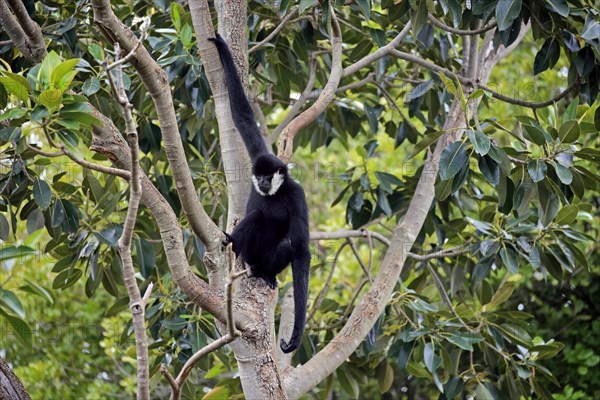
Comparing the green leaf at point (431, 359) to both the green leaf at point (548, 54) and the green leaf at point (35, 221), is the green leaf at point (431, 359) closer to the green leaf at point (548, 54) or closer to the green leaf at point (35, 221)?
the green leaf at point (548, 54)

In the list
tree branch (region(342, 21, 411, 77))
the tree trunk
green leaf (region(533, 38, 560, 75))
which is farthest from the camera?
green leaf (region(533, 38, 560, 75))

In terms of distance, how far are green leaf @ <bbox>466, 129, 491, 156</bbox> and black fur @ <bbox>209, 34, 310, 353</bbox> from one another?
3.60 feet

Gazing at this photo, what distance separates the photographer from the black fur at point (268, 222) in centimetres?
392

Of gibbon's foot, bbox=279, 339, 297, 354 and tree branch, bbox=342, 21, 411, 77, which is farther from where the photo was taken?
tree branch, bbox=342, 21, 411, 77

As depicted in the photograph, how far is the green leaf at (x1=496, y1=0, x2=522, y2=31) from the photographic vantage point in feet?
12.6

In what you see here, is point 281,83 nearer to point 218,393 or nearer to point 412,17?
point 412,17

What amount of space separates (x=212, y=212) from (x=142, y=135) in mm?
826

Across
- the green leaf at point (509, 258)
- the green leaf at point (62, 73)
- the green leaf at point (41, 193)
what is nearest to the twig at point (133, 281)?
the green leaf at point (62, 73)

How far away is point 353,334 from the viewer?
4180mm

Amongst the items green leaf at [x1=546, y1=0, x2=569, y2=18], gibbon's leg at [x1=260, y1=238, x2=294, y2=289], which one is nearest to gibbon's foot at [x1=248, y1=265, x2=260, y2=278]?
gibbon's leg at [x1=260, y1=238, x2=294, y2=289]

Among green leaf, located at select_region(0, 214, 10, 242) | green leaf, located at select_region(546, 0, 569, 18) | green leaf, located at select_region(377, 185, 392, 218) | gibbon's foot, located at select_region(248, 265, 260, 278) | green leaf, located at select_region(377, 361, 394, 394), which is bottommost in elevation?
green leaf, located at select_region(377, 361, 394, 394)

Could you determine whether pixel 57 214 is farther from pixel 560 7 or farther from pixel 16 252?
pixel 560 7

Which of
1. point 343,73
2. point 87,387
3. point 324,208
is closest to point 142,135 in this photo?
point 343,73

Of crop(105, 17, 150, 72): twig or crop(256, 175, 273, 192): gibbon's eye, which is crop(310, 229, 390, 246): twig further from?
crop(105, 17, 150, 72): twig
